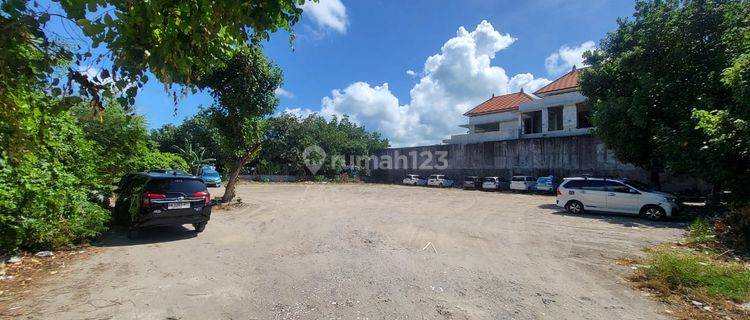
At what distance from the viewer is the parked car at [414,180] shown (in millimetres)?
35375

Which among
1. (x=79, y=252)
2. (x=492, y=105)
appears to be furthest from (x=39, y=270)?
(x=492, y=105)

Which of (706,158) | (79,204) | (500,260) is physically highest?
(706,158)

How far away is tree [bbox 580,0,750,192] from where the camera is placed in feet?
41.7

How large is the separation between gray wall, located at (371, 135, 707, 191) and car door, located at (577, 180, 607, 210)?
9.36 metres

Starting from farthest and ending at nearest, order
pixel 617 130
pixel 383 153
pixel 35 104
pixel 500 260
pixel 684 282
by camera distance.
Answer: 1. pixel 383 153
2. pixel 617 130
3. pixel 500 260
4. pixel 684 282
5. pixel 35 104

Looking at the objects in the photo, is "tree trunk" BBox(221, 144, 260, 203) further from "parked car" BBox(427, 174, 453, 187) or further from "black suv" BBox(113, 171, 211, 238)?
"parked car" BBox(427, 174, 453, 187)

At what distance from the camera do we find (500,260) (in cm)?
691

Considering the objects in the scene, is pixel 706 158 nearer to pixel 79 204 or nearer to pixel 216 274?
pixel 216 274

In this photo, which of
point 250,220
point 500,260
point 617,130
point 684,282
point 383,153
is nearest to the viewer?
point 684,282

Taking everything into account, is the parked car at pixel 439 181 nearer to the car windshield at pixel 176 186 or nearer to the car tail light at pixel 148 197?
the car windshield at pixel 176 186

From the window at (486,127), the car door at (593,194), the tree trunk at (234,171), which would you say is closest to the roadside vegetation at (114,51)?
the tree trunk at (234,171)

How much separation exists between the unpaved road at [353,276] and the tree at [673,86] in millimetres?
4126

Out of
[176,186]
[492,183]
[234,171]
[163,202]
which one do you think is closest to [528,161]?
[492,183]

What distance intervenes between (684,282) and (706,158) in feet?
31.5
